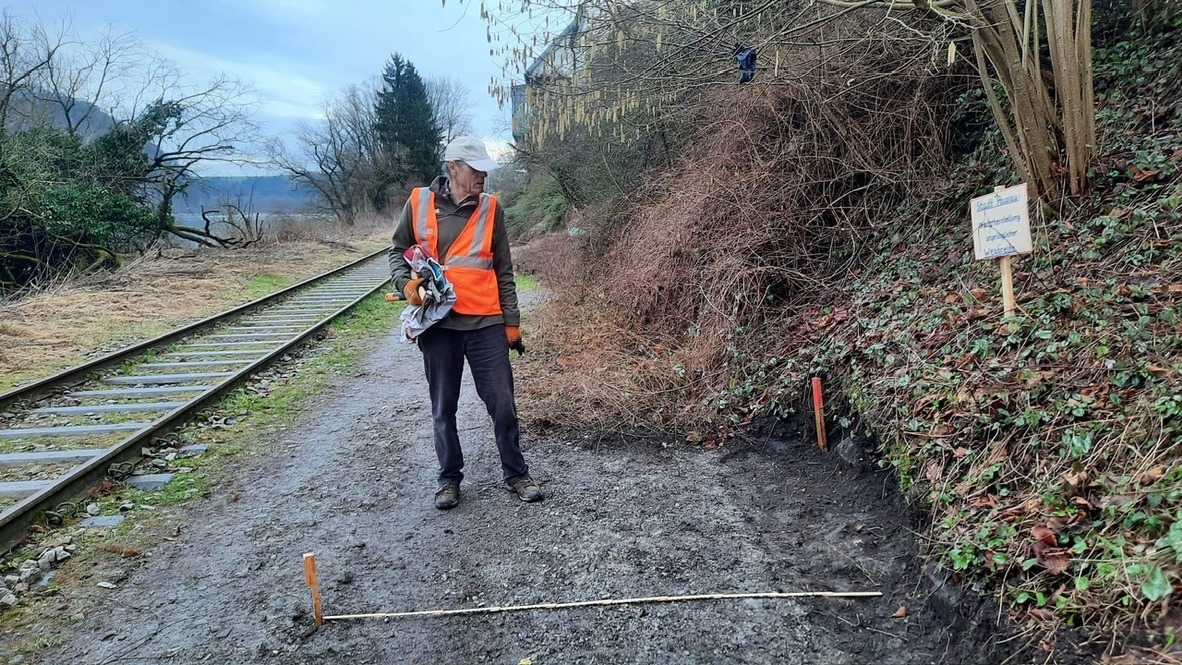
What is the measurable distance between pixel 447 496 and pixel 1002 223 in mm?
3914

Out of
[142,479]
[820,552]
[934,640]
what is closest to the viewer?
[934,640]

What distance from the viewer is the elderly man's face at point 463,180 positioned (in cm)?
400

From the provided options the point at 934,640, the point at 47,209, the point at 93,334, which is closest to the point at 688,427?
the point at 934,640

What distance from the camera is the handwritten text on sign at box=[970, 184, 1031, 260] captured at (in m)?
3.75

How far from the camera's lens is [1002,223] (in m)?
3.93

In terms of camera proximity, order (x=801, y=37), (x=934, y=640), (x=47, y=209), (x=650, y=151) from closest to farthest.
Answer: (x=934, y=640), (x=801, y=37), (x=650, y=151), (x=47, y=209)

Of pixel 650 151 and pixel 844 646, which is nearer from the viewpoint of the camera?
pixel 844 646

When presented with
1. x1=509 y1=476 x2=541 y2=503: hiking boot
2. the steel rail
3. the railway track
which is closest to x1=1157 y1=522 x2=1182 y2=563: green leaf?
x1=509 y1=476 x2=541 y2=503: hiking boot

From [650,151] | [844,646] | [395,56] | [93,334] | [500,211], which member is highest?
[395,56]

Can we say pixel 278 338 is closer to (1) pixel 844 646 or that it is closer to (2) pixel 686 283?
(2) pixel 686 283

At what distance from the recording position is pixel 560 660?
2791 millimetres

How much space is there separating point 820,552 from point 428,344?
2.63m

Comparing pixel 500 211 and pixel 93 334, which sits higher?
pixel 500 211

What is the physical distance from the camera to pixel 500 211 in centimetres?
427
